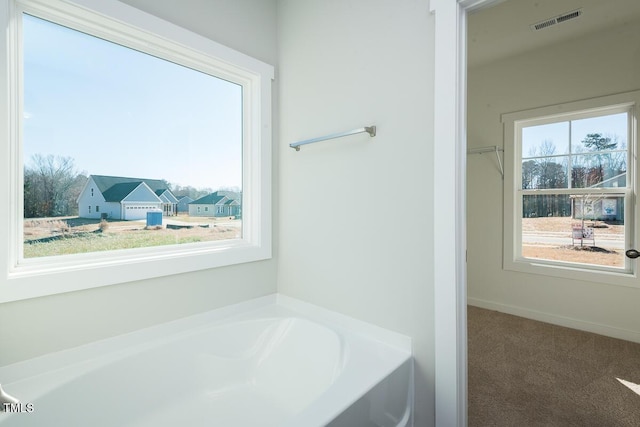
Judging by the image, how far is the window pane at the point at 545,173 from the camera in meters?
2.90

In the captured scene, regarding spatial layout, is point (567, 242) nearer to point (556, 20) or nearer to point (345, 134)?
point (556, 20)

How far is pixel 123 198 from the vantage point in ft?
5.06

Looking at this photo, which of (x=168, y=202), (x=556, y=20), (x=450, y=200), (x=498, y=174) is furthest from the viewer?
(x=498, y=174)

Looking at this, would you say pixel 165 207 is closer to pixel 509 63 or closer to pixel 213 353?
pixel 213 353

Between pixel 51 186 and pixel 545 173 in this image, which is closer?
pixel 51 186

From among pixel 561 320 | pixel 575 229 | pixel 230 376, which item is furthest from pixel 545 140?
pixel 230 376

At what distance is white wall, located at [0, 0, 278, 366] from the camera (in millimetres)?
1191

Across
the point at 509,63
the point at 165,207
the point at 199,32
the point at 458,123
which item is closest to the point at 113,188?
the point at 165,207

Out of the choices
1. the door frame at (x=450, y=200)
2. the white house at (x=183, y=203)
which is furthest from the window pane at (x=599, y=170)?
the white house at (x=183, y=203)

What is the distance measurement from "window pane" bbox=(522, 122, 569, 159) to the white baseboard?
5.27 ft

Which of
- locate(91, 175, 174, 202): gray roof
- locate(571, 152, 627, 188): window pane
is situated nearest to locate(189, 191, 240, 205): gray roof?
locate(91, 175, 174, 202): gray roof

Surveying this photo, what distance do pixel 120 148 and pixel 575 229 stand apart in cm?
379

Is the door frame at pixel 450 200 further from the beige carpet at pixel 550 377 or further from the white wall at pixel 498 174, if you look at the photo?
the white wall at pixel 498 174

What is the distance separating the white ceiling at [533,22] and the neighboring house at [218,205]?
2192 mm
